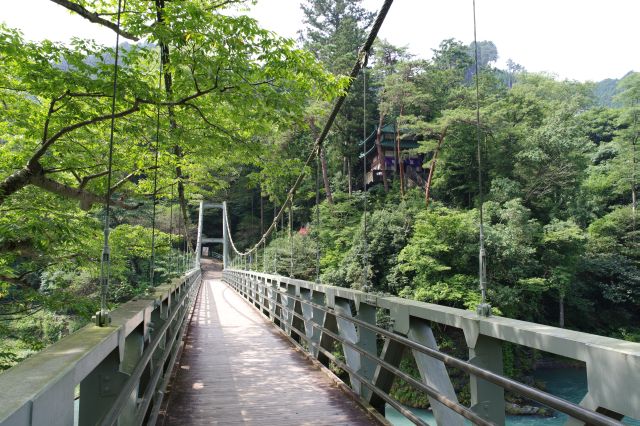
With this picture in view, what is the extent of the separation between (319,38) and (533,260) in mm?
19899

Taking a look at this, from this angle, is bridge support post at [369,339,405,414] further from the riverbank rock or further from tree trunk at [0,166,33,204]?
the riverbank rock

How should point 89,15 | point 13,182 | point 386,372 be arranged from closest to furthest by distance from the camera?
1. point 386,372
2. point 89,15
3. point 13,182

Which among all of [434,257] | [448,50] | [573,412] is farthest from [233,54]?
[448,50]

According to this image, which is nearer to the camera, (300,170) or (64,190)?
(64,190)

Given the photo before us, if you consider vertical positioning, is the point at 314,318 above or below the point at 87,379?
below

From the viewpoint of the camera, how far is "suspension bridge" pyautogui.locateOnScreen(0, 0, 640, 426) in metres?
1.21

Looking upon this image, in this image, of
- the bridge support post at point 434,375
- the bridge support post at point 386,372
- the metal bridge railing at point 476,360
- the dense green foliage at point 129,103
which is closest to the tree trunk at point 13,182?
the dense green foliage at point 129,103

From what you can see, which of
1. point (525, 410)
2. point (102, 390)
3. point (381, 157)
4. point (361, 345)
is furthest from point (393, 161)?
point (102, 390)

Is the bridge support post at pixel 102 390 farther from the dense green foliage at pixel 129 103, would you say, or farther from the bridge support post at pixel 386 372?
the dense green foliage at pixel 129 103

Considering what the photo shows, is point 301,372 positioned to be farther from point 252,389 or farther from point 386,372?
point 386,372

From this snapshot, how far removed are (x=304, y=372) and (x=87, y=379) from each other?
266 cm

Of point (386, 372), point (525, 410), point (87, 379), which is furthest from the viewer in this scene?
point (525, 410)

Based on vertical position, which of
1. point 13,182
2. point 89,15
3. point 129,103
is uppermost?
point 89,15

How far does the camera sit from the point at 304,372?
4.18 m
